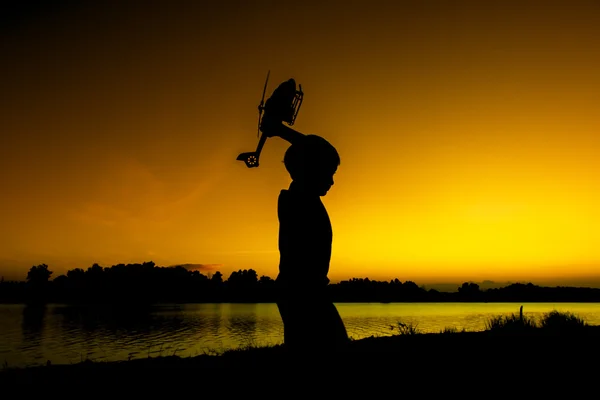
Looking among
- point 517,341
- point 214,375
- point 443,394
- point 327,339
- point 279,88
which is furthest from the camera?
point 517,341

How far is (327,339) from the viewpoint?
3074 millimetres

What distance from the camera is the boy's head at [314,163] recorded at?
3498 mm

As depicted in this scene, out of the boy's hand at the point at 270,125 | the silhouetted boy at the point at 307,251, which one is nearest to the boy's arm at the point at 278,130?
the boy's hand at the point at 270,125

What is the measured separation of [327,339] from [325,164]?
49.0 inches

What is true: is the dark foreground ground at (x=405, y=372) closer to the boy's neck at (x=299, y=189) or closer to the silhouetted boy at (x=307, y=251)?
the silhouetted boy at (x=307, y=251)

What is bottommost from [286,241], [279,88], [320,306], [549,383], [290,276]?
[549,383]

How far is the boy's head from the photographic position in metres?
3.50

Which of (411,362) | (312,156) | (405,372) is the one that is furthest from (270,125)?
(411,362)

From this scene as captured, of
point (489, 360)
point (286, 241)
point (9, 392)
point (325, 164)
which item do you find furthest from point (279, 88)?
point (9, 392)

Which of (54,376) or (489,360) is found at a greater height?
(489,360)

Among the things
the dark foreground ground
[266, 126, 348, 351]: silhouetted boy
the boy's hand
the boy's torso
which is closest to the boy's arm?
the boy's hand

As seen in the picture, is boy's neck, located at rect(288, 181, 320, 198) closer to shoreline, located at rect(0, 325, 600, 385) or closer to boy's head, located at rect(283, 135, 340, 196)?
boy's head, located at rect(283, 135, 340, 196)

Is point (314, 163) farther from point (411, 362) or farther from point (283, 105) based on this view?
point (411, 362)

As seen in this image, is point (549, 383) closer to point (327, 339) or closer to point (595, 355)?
point (595, 355)
